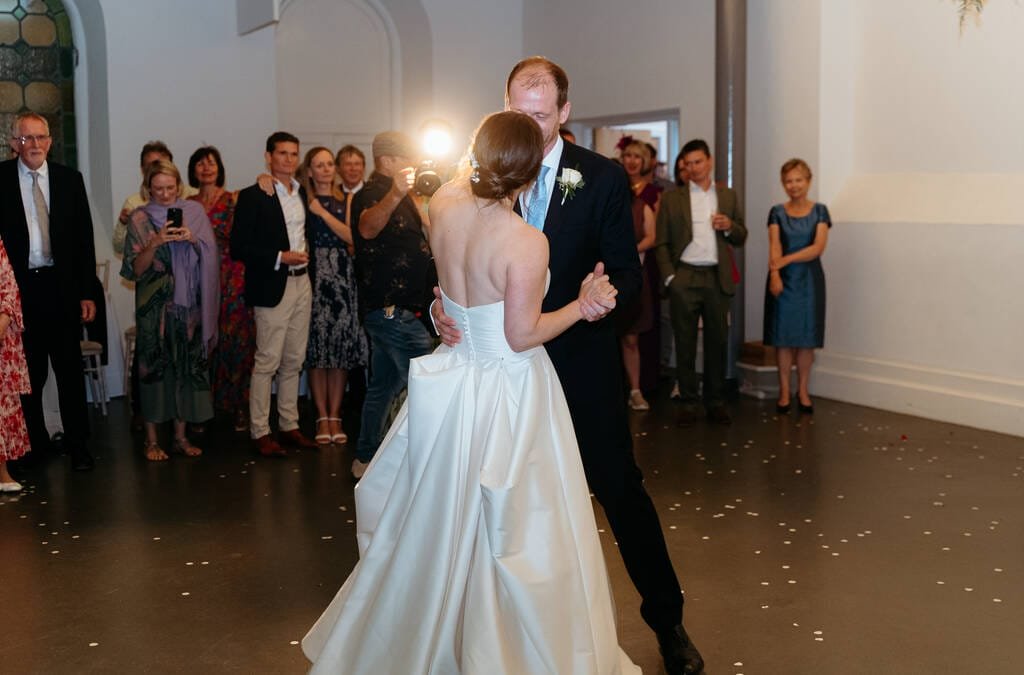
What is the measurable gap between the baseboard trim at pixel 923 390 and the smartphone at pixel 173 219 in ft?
A: 14.2

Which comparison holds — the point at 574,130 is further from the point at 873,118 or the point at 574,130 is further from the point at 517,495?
the point at 517,495

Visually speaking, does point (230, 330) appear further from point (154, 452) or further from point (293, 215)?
point (293, 215)

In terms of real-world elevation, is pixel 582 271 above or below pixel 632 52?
below

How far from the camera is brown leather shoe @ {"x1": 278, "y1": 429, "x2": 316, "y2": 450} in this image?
668cm

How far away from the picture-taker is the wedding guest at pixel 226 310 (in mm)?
7098

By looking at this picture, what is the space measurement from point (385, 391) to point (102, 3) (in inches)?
174

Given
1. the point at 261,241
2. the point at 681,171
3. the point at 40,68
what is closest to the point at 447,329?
the point at 261,241

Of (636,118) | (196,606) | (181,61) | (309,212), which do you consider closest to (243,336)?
(309,212)

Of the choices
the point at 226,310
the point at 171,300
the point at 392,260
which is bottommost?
the point at 226,310

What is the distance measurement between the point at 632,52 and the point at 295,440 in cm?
466

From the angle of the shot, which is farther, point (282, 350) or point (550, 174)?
point (282, 350)

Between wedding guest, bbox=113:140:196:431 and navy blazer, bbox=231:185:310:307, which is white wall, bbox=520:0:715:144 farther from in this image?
navy blazer, bbox=231:185:310:307

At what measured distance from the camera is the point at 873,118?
8.01m

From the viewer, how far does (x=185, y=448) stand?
260 inches
